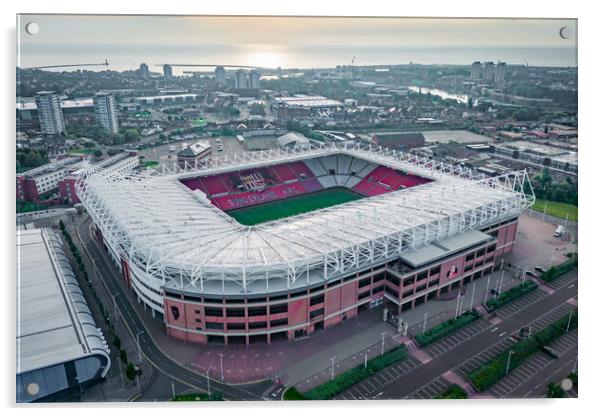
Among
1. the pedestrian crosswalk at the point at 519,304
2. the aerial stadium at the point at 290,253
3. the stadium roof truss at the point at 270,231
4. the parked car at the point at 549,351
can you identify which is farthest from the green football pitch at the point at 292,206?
the parked car at the point at 549,351

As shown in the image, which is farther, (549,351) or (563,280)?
(563,280)

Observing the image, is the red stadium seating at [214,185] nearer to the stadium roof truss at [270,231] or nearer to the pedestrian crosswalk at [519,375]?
the stadium roof truss at [270,231]

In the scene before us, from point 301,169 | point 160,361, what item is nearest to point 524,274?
point 160,361

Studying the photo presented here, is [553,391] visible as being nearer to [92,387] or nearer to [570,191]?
[92,387]

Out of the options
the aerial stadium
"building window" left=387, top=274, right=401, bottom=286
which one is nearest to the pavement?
the aerial stadium

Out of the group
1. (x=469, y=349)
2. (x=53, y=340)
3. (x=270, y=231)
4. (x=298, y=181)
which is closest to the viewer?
(x=53, y=340)

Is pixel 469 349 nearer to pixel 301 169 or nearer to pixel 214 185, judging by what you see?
pixel 214 185
